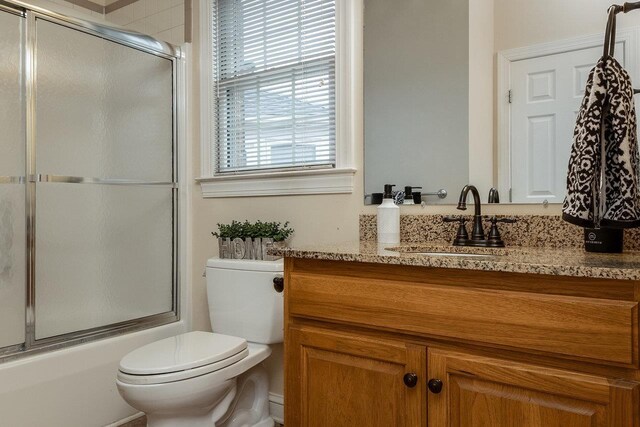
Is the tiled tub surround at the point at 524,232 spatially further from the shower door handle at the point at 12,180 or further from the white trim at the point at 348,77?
the shower door handle at the point at 12,180

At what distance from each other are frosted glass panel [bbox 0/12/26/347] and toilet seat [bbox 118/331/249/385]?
61 cm

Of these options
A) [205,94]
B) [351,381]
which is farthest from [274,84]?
[351,381]

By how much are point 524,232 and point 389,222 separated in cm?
44

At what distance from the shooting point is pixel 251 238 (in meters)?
2.04

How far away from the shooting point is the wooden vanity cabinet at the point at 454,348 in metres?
0.97

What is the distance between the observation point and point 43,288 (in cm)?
202

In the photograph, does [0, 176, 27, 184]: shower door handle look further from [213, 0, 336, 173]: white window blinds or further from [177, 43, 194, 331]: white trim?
[213, 0, 336, 173]: white window blinds

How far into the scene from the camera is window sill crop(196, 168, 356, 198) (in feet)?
6.40

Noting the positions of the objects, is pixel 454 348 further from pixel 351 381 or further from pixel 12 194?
pixel 12 194

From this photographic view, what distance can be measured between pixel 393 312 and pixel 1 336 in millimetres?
1607

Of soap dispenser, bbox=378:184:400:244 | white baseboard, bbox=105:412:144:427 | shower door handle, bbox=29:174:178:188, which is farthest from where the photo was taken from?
white baseboard, bbox=105:412:144:427

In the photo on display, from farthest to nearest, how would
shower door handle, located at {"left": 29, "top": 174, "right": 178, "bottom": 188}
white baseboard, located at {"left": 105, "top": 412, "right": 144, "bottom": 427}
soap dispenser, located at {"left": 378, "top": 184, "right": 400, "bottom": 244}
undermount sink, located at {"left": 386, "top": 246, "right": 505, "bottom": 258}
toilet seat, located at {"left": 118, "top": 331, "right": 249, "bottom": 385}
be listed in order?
white baseboard, located at {"left": 105, "top": 412, "right": 144, "bottom": 427} < shower door handle, located at {"left": 29, "top": 174, "right": 178, "bottom": 188} < soap dispenser, located at {"left": 378, "top": 184, "right": 400, "bottom": 244} < toilet seat, located at {"left": 118, "top": 331, "right": 249, "bottom": 385} < undermount sink, located at {"left": 386, "top": 246, "right": 505, "bottom": 258}

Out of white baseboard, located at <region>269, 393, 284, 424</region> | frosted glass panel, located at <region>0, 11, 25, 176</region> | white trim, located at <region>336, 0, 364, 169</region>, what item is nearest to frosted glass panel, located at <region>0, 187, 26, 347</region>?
frosted glass panel, located at <region>0, 11, 25, 176</region>

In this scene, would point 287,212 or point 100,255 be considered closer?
point 287,212
